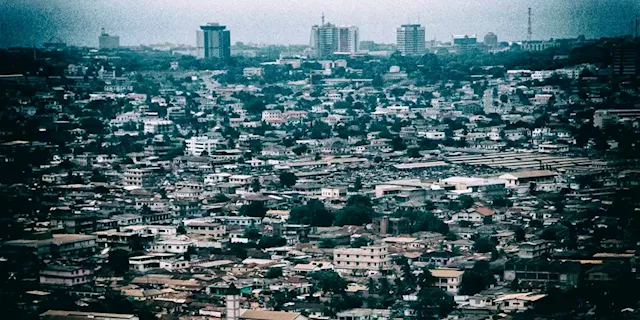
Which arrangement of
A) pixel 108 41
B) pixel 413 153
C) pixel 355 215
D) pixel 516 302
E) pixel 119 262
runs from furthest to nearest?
pixel 108 41
pixel 413 153
pixel 355 215
pixel 119 262
pixel 516 302

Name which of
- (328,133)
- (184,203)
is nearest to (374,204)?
(184,203)

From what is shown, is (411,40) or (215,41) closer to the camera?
(215,41)

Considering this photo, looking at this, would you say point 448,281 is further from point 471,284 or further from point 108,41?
point 108,41

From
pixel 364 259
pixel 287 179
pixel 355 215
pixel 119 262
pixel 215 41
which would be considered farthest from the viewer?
pixel 215 41

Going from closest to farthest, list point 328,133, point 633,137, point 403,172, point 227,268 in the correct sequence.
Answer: point 227,268 → point 403,172 → point 633,137 → point 328,133

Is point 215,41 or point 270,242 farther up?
point 215,41

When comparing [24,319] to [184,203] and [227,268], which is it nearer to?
[227,268]

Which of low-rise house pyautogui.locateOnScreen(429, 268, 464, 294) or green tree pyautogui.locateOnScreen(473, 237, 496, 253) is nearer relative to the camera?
low-rise house pyautogui.locateOnScreen(429, 268, 464, 294)

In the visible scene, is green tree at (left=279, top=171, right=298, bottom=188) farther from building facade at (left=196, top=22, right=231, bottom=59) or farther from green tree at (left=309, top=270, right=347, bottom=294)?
building facade at (left=196, top=22, right=231, bottom=59)

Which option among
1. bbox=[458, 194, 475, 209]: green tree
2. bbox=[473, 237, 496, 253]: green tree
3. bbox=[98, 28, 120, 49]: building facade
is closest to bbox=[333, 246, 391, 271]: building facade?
bbox=[473, 237, 496, 253]: green tree

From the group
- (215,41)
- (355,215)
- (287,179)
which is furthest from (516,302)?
(215,41)

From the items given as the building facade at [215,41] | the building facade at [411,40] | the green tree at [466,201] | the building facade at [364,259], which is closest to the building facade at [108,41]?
the building facade at [215,41]
